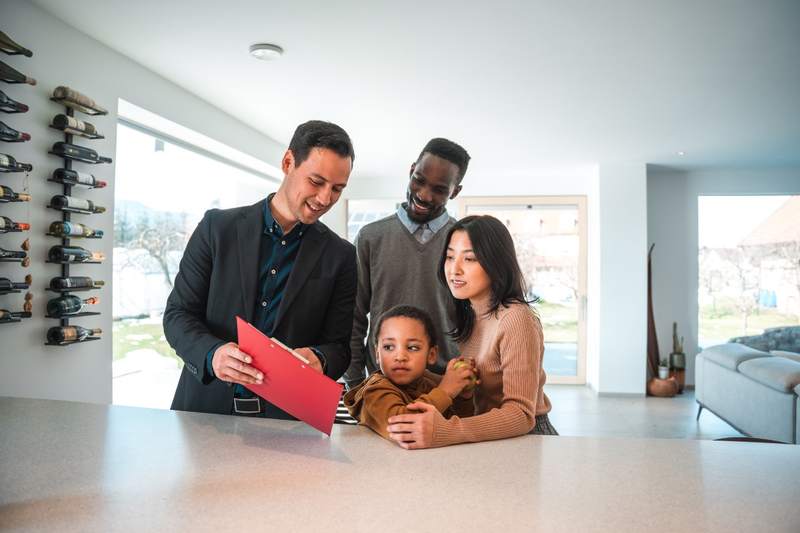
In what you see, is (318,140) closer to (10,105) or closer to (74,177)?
(10,105)

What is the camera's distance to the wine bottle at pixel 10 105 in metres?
2.74

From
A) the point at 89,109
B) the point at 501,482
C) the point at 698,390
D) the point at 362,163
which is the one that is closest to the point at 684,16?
the point at 501,482

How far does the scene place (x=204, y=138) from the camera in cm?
488

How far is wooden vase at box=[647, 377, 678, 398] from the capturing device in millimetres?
7008

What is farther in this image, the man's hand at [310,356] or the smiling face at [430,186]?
the smiling face at [430,186]

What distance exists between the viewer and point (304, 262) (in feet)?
5.45

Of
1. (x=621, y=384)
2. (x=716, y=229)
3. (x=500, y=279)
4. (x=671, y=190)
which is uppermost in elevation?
(x=671, y=190)

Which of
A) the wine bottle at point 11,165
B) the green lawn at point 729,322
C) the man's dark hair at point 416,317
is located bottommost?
the green lawn at point 729,322

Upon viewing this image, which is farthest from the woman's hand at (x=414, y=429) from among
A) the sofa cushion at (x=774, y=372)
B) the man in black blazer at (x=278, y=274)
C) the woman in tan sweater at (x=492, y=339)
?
the sofa cushion at (x=774, y=372)

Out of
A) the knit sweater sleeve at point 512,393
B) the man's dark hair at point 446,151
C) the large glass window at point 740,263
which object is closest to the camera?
the knit sweater sleeve at point 512,393

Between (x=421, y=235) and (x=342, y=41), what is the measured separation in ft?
5.55

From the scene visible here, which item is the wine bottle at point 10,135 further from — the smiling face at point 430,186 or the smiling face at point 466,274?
the smiling face at point 466,274

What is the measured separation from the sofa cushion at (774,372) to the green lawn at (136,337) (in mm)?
4569

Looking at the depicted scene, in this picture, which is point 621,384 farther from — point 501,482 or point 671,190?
point 501,482
